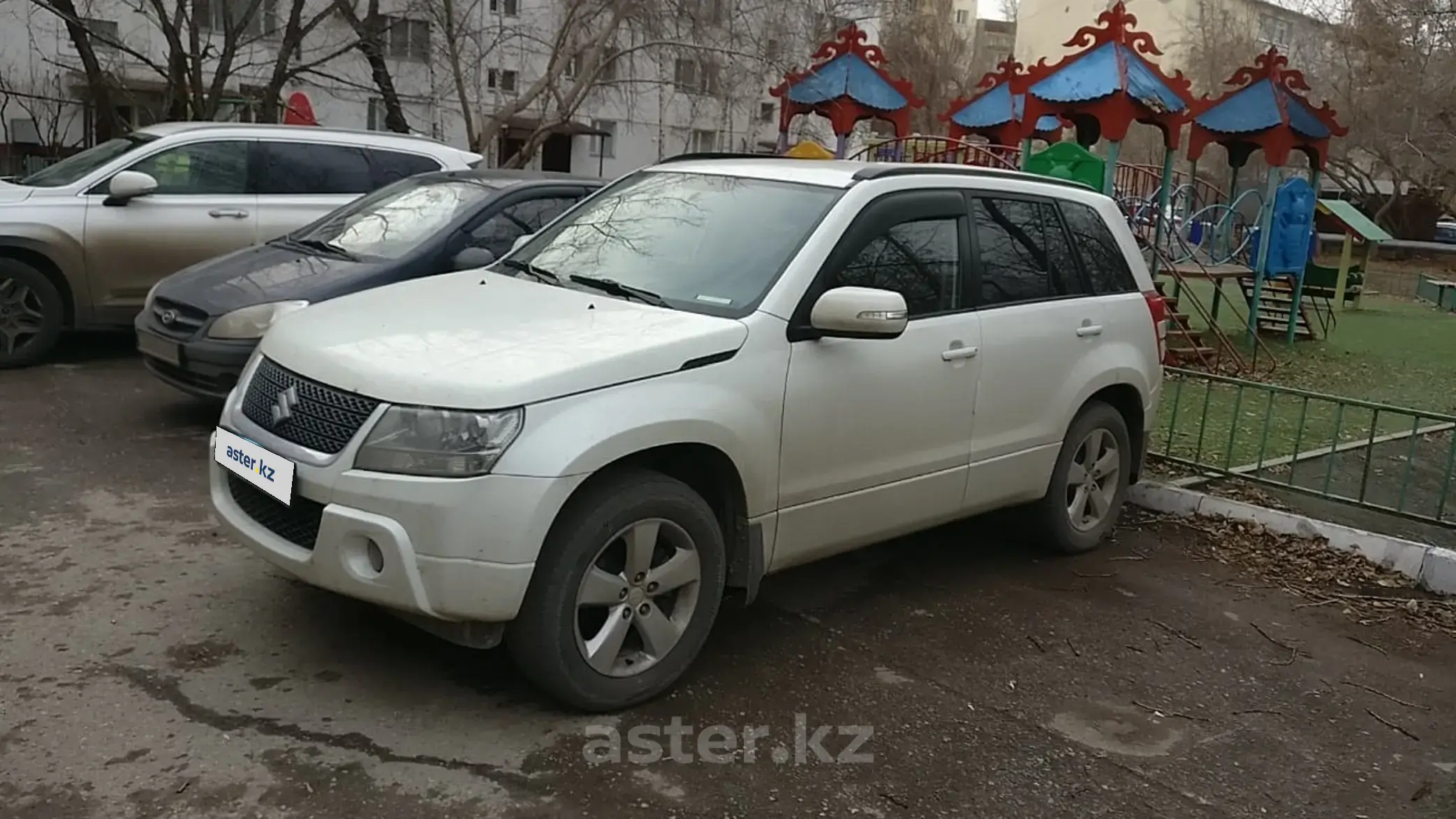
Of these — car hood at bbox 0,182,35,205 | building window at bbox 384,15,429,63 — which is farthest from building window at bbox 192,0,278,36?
car hood at bbox 0,182,35,205

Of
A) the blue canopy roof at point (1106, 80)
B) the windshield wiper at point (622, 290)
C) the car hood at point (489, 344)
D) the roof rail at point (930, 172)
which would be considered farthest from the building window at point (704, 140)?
the car hood at point (489, 344)

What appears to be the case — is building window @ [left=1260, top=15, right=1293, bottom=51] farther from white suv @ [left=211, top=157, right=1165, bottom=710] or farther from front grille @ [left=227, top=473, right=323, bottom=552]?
front grille @ [left=227, top=473, right=323, bottom=552]

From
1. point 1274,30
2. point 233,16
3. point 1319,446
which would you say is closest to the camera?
point 1319,446

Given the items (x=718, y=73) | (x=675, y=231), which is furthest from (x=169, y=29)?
(x=675, y=231)

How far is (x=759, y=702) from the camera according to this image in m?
4.04

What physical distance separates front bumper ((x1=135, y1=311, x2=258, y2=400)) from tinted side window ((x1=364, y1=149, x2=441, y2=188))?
9.63 feet

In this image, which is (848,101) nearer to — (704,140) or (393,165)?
(393,165)

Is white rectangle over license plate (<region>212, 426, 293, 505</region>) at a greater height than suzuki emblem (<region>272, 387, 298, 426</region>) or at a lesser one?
lesser

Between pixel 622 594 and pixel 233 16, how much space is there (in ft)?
55.0

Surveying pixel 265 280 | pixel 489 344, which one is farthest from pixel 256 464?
pixel 265 280

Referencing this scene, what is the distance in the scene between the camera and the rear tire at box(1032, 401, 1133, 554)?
5.61 metres

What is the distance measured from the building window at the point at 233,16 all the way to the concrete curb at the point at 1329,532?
47.1ft

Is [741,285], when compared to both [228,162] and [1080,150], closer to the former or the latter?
[228,162]

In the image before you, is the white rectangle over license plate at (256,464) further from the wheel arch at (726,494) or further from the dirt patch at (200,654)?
the wheel arch at (726,494)
